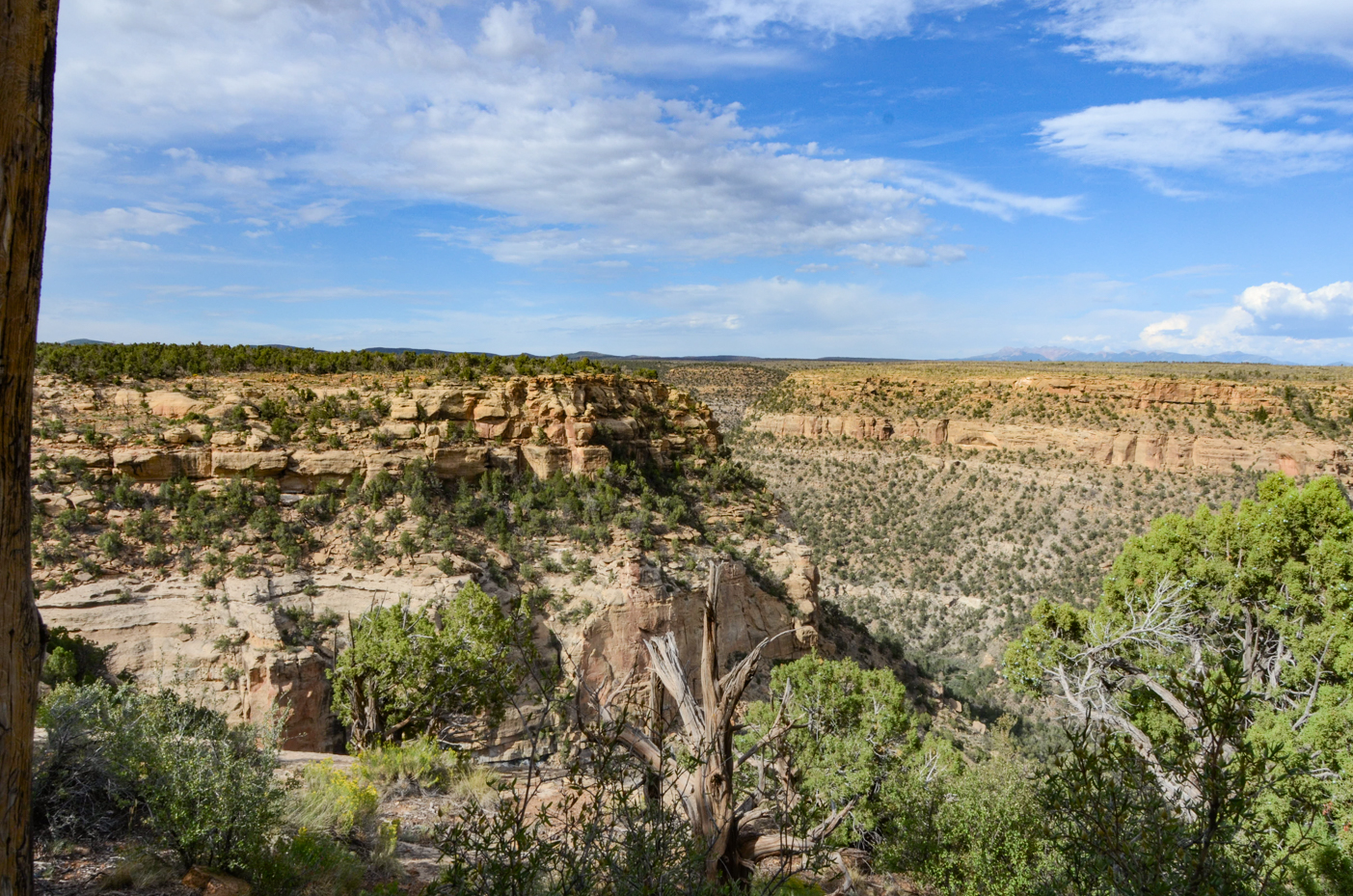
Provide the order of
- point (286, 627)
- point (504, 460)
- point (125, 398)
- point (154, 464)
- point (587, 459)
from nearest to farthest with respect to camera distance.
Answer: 1. point (286, 627)
2. point (154, 464)
3. point (125, 398)
4. point (504, 460)
5. point (587, 459)

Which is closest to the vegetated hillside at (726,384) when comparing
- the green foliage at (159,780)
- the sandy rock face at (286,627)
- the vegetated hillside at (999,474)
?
the vegetated hillside at (999,474)

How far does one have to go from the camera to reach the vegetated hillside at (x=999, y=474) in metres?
33.0

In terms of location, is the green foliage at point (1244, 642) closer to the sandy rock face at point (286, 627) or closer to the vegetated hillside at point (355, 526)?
the sandy rock face at point (286, 627)

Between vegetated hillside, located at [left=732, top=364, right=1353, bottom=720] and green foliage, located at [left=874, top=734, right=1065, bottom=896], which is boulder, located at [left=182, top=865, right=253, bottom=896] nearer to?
green foliage, located at [left=874, top=734, right=1065, bottom=896]

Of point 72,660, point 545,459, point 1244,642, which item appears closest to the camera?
point 1244,642

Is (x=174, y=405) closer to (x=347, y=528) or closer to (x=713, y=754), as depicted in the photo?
(x=347, y=528)

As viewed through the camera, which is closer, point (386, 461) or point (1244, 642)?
point (1244, 642)

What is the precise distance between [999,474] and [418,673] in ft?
132

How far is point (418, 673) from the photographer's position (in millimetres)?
12898

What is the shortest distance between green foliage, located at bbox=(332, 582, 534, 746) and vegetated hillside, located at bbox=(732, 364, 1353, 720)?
18833mm

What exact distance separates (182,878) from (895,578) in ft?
112

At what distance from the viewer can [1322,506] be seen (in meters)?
11.5

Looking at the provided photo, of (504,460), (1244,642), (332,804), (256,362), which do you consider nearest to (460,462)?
(504,460)

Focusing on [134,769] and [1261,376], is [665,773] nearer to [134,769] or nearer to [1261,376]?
[134,769]
